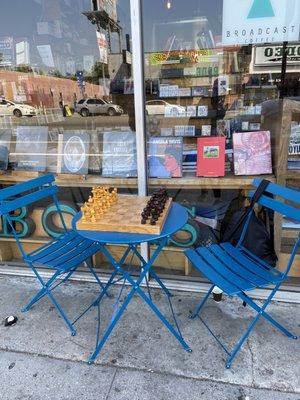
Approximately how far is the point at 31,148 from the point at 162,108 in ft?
4.32

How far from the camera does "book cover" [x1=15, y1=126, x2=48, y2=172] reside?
2.97 meters

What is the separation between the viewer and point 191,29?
4.29 metres

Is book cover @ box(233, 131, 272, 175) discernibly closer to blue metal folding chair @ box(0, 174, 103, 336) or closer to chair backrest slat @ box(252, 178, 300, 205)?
chair backrest slat @ box(252, 178, 300, 205)

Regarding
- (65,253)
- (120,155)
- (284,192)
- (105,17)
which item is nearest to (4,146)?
(120,155)

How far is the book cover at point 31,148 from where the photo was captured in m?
2.97

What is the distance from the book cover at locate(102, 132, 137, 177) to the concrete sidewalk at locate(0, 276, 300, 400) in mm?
1052

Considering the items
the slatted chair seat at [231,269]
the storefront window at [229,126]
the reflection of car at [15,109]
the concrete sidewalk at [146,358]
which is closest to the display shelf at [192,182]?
the storefront window at [229,126]

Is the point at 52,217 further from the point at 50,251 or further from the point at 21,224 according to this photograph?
Answer: the point at 50,251

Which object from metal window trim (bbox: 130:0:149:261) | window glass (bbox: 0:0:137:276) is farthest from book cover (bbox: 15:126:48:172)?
metal window trim (bbox: 130:0:149:261)

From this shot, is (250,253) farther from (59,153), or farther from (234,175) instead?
(59,153)

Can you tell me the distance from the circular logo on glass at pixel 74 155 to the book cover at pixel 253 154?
132cm

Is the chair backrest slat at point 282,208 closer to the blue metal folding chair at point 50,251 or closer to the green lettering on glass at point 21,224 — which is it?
the blue metal folding chair at point 50,251

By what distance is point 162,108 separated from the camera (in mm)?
3127

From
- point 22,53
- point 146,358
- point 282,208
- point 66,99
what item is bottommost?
point 146,358
